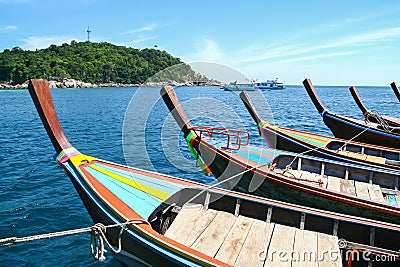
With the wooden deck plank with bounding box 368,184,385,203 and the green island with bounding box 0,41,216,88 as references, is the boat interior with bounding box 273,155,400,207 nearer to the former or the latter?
the wooden deck plank with bounding box 368,184,385,203

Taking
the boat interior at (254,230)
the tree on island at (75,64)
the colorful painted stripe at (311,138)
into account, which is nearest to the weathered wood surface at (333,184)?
the boat interior at (254,230)

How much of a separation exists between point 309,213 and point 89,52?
500 feet

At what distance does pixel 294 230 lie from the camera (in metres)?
5.49

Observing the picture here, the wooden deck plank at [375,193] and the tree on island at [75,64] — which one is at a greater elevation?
the tree on island at [75,64]

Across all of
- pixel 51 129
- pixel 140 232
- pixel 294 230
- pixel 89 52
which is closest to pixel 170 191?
pixel 140 232

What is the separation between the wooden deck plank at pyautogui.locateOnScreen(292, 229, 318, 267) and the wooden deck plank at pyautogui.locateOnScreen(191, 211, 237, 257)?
1.15 metres

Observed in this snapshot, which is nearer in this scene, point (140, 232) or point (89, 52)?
point (140, 232)

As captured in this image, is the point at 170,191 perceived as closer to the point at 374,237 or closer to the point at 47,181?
the point at 374,237

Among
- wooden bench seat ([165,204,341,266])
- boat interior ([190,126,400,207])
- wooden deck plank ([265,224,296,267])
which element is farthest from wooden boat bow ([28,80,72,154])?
wooden deck plank ([265,224,296,267])

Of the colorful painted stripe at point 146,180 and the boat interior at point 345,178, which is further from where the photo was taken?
the boat interior at point 345,178

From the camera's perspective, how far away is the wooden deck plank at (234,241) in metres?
4.69

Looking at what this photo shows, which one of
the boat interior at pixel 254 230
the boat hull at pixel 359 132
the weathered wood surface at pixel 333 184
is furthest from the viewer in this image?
the boat hull at pixel 359 132

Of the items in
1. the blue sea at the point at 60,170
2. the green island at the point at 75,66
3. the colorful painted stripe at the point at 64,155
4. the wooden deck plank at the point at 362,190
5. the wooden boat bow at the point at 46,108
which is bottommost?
the blue sea at the point at 60,170

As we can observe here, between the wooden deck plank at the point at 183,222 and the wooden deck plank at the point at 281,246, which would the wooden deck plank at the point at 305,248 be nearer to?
the wooden deck plank at the point at 281,246
